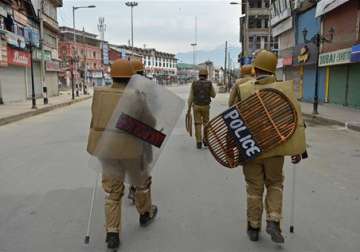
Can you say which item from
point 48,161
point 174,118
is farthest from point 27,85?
point 174,118

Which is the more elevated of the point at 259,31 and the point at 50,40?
the point at 259,31

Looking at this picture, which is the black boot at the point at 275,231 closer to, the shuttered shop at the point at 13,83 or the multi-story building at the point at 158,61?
the shuttered shop at the point at 13,83

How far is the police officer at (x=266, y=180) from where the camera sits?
12.7 feet

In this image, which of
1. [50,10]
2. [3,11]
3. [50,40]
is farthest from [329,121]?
[50,10]

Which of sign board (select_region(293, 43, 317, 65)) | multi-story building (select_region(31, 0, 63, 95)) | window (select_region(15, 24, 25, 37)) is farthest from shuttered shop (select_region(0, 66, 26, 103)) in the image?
sign board (select_region(293, 43, 317, 65))

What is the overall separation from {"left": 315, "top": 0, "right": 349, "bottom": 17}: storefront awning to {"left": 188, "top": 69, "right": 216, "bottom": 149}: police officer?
45.5 ft

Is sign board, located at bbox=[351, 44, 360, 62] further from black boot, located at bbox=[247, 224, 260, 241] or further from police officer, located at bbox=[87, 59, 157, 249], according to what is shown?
police officer, located at bbox=[87, 59, 157, 249]

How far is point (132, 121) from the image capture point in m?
3.82

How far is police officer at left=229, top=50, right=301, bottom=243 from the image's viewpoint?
387 centimetres

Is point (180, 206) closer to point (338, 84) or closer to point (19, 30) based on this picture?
point (338, 84)

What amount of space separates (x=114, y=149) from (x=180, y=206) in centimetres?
169

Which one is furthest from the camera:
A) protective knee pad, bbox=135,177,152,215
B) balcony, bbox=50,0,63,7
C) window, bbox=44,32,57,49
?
balcony, bbox=50,0,63,7

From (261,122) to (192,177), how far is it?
314cm

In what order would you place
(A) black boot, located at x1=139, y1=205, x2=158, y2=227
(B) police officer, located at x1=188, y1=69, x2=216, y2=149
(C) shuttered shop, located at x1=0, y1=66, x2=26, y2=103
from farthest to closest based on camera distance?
(C) shuttered shop, located at x1=0, y1=66, x2=26, y2=103 < (B) police officer, located at x1=188, y1=69, x2=216, y2=149 < (A) black boot, located at x1=139, y1=205, x2=158, y2=227
